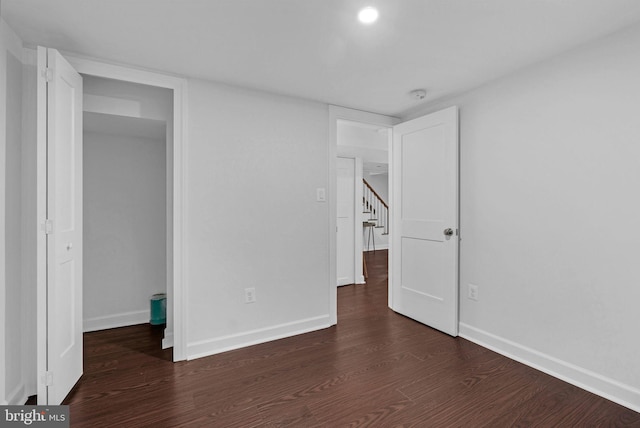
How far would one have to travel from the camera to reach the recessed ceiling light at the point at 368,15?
1.65m

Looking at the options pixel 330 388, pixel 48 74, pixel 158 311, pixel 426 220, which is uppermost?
pixel 48 74

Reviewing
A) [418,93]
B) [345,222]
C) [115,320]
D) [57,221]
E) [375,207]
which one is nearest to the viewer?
[57,221]

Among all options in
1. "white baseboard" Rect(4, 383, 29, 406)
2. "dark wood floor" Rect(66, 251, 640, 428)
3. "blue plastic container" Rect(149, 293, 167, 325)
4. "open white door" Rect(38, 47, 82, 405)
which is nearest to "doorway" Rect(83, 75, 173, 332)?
"blue plastic container" Rect(149, 293, 167, 325)

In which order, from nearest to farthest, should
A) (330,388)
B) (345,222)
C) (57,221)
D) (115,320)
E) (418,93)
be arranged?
1. (57,221)
2. (330,388)
3. (418,93)
4. (115,320)
5. (345,222)

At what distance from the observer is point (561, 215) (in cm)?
215

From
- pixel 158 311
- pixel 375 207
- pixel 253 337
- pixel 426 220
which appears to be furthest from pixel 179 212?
pixel 375 207

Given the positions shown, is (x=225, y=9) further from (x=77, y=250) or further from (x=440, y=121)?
(x=440, y=121)

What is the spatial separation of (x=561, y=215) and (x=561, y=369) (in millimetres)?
1024

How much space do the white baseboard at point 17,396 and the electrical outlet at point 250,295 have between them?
142 centimetres

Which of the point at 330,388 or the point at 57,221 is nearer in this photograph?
the point at 57,221

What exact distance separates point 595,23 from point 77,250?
133 inches

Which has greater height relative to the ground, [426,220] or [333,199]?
[333,199]

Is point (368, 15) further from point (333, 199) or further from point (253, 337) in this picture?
point (253, 337)

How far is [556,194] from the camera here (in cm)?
217
